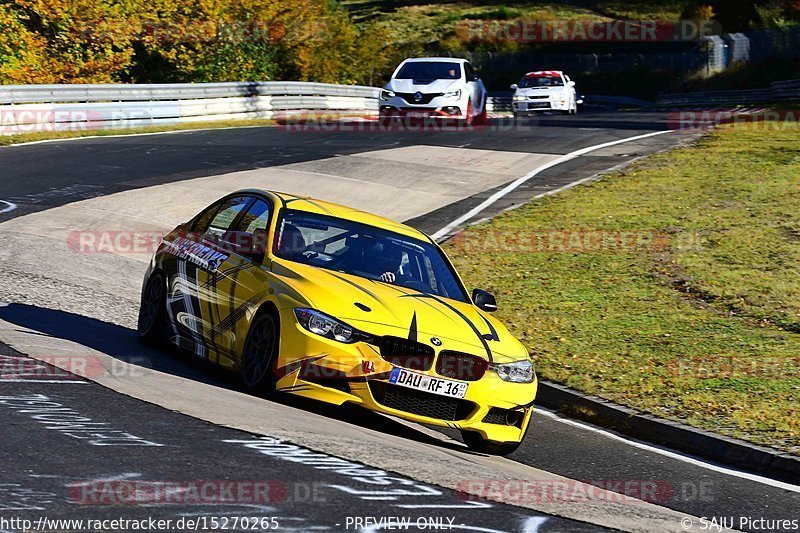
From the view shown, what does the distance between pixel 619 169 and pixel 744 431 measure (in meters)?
14.9

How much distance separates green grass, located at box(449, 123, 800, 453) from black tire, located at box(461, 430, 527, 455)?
1905 mm

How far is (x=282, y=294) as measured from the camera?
8.85 metres

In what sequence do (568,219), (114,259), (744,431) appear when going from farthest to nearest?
1. (568,219)
2. (114,259)
3. (744,431)

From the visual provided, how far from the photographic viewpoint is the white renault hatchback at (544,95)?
42625mm

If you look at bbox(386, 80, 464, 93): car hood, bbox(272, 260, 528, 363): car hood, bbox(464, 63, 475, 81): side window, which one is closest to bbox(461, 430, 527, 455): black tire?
bbox(272, 260, 528, 363): car hood

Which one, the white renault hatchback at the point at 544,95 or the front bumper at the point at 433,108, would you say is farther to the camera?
the white renault hatchback at the point at 544,95

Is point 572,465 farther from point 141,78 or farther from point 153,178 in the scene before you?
point 141,78

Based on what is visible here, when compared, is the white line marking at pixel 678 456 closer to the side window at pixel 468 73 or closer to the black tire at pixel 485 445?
the black tire at pixel 485 445

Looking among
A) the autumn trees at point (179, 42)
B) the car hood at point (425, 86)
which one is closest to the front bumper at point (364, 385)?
the car hood at point (425, 86)

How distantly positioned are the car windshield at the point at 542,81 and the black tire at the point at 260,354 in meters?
35.2

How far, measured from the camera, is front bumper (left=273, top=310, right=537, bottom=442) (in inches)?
329

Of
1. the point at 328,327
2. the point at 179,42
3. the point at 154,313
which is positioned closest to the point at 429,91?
the point at 179,42

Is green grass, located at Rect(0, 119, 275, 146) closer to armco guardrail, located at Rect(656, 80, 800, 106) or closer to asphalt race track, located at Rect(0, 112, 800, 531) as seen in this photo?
asphalt race track, located at Rect(0, 112, 800, 531)

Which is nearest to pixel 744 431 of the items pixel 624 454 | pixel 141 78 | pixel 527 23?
pixel 624 454
